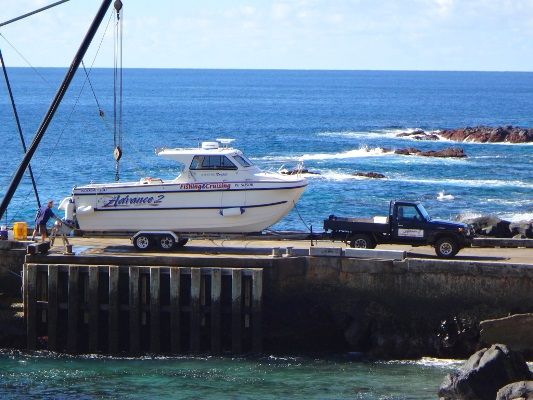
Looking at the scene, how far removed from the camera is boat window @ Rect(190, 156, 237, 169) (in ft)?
113

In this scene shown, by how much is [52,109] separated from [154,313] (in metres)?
6.21

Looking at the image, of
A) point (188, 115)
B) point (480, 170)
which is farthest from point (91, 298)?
point (188, 115)

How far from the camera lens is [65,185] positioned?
66188 mm

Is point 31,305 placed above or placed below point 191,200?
below

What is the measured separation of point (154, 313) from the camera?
31.0m

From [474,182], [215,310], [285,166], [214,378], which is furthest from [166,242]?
[285,166]

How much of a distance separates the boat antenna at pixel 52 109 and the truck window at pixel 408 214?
9729mm

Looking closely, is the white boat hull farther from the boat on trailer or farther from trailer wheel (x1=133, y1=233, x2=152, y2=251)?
trailer wheel (x1=133, y1=233, x2=152, y2=251)

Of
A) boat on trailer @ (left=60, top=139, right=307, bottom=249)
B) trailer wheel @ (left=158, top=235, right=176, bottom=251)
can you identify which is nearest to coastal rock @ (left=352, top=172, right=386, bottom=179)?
boat on trailer @ (left=60, top=139, right=307, bottom=249)

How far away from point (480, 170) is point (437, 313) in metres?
47.8

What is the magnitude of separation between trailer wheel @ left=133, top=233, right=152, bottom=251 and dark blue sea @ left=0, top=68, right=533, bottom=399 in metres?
4.02

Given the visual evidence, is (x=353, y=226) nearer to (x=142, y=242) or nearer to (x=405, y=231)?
(x=405, y=231)

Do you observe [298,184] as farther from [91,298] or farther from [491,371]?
[491,371]

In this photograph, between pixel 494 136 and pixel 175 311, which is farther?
pixel 494 136
